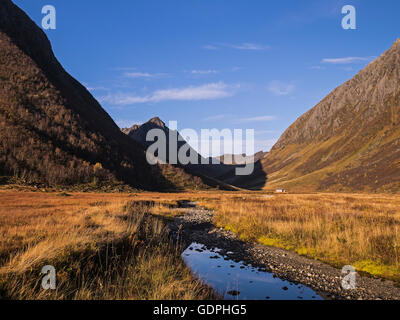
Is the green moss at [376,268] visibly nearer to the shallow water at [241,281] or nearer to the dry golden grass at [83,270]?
the shallow water at [241,281]

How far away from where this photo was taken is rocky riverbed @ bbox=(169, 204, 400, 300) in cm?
853

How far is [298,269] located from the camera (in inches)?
430

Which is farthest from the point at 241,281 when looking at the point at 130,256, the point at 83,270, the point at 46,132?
the point at 46,132

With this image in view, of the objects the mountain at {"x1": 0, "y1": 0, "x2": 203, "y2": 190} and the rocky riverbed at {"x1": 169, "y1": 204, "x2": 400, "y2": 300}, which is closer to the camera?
the rocky riverbed at {"x1": 169, "y1": 204, "x2": 400, "y2": 300}

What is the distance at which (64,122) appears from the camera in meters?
75.1

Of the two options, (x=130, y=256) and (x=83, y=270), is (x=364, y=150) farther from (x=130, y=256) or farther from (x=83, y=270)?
(x=83, y=270)

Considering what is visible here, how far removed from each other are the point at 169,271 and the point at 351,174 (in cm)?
13608

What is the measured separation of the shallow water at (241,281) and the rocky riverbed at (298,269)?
1.64 feet

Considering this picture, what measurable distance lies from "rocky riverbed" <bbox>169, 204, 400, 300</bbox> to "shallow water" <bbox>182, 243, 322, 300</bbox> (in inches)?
19.7

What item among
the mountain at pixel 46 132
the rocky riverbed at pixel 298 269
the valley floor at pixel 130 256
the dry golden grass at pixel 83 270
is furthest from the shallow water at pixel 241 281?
the mountain at pixel 46 132

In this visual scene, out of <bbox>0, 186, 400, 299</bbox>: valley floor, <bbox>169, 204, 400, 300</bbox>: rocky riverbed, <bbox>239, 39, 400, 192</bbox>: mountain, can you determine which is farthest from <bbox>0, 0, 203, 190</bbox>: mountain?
<bbox>239, 39, 400, 192</bbox>: mountain

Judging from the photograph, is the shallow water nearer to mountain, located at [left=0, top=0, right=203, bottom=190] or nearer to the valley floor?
the valley floor

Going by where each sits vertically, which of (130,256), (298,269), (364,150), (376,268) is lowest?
(298,269)

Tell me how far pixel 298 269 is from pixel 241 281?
2.98m
